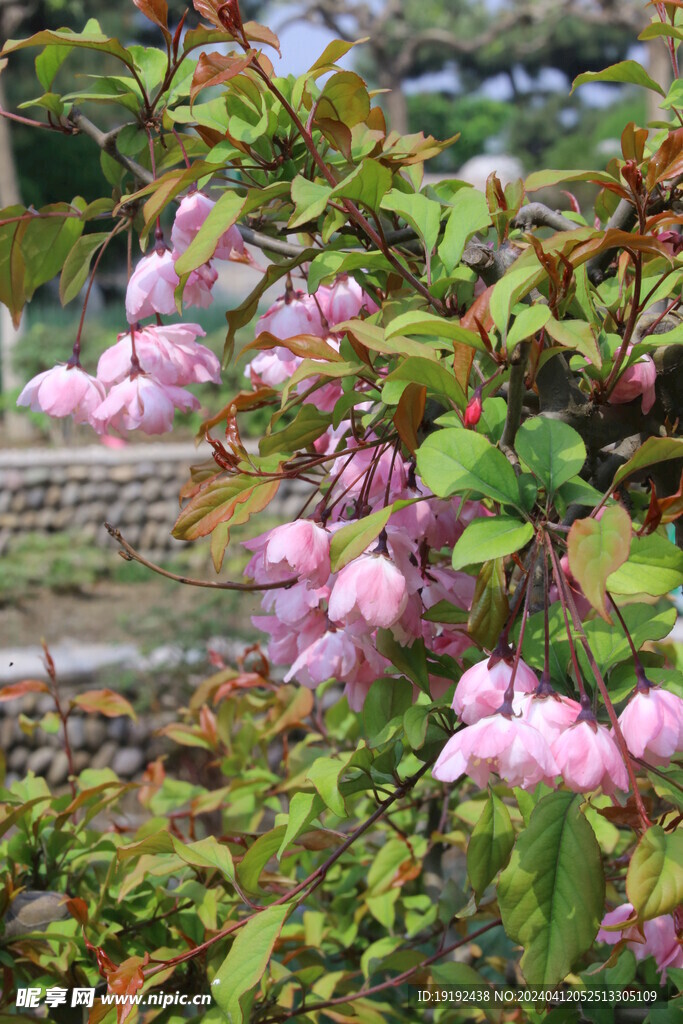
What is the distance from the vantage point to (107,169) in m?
0.89

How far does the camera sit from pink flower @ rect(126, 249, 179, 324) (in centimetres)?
78

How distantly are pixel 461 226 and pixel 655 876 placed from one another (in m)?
0.46

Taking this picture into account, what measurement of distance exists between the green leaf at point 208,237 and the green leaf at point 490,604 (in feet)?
0.92

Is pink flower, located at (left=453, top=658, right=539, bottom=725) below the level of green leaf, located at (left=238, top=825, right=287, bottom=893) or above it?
above

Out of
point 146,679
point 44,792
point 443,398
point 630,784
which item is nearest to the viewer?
point 630,784

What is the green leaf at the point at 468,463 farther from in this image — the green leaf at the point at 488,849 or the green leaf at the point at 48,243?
the green leaf at the point at 48,243

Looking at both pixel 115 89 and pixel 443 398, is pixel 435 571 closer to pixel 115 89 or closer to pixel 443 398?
pixel 443 398

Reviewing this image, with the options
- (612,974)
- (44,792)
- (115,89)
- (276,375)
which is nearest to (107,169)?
(115,89)

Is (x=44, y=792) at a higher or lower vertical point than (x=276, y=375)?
A: lower

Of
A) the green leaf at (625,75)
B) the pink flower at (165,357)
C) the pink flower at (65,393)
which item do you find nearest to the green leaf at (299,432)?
the pink flower at (165,357)

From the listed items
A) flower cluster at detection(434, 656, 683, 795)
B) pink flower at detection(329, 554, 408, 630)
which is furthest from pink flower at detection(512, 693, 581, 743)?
pink flower at detection(329, 554, 408, 630)

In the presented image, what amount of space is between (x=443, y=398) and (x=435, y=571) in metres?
0.14

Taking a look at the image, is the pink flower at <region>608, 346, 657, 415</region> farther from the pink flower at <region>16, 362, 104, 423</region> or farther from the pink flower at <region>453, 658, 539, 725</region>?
the pink flower at <region>16, 362, 104, 423</region>

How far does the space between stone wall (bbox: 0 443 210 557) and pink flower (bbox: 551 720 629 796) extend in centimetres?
500
